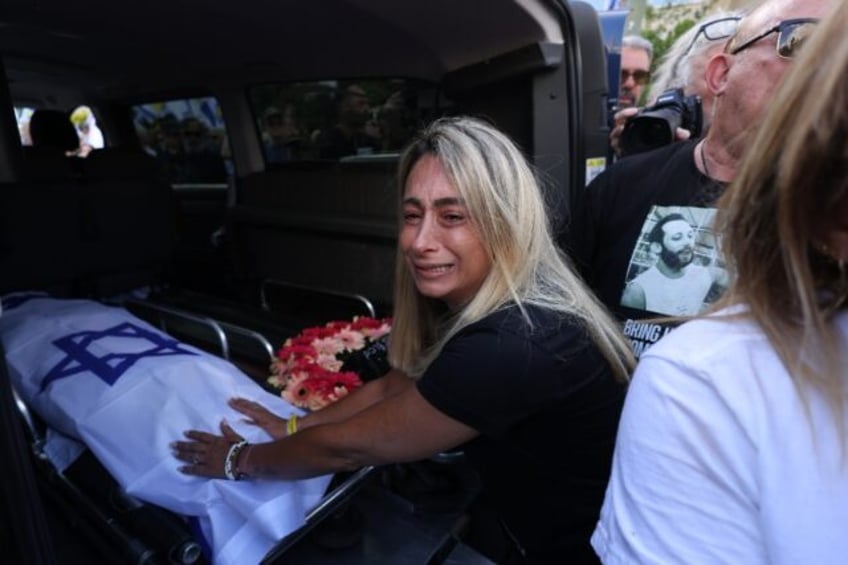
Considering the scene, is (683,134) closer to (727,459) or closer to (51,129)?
(727,459)

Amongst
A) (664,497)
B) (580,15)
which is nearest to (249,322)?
(580,15)

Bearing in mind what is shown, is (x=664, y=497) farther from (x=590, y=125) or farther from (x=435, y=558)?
(x=590, y=125)

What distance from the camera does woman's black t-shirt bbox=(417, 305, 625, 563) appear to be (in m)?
1.03

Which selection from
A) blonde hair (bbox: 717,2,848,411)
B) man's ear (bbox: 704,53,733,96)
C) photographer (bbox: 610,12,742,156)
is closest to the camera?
blonde hair (bbox: 717,2,848,411)

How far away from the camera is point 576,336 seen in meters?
1.12

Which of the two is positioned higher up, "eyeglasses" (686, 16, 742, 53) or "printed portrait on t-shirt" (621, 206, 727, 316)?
A: "eyeglasses" (686, 16, 742, 53)

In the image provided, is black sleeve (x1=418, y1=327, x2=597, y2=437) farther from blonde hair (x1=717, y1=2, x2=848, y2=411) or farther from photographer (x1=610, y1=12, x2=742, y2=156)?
photographer (x1=610, y1=12, x2=742, y2=156)

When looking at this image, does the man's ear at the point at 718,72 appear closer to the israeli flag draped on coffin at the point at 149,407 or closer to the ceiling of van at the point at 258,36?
the ceiling of van at the point at 258,36

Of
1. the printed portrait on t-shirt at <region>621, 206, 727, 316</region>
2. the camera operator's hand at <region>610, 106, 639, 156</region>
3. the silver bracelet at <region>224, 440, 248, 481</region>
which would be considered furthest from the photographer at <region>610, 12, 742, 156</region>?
the silver bracelet at <region>224, 440, 248, 481</region>

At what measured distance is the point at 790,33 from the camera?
1159 mm

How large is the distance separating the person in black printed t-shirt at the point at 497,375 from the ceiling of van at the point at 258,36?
1.16 meters

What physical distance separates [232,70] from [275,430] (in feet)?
10.9

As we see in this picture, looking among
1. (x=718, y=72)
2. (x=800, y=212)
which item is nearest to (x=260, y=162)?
(x=718, y=72)

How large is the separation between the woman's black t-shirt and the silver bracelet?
0.61 m
